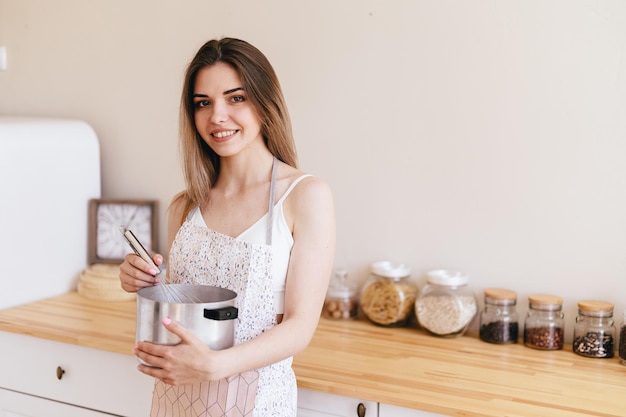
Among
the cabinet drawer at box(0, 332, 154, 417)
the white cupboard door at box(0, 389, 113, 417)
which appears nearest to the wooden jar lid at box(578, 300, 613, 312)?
the cabinet drawer at box(0, 332, 154, 417)

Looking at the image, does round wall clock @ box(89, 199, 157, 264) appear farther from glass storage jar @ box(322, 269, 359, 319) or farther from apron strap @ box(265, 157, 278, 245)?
apron strap @ box(265, 157, 278, 245)

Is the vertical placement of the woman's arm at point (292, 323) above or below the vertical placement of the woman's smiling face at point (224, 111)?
below

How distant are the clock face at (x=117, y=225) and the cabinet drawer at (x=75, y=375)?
48 centimetres

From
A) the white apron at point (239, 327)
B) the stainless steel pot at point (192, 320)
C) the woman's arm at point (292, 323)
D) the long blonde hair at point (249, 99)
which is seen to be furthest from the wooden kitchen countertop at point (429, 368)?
the long blonde hair at point (249, 99)

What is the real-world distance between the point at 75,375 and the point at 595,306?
4.21 ft

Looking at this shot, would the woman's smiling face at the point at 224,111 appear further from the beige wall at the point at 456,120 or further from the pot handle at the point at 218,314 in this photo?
the beige wall at the point at 456,120

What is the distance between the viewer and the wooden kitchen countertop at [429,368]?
1.56 meters

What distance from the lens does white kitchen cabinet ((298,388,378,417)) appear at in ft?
5.41

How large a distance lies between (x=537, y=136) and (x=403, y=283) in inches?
19.8

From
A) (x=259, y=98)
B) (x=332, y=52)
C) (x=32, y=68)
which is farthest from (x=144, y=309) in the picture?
(x=32, y=68)

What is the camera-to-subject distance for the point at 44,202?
241cm

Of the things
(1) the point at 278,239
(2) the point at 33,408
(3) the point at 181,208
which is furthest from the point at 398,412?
(2) the point at 33,408

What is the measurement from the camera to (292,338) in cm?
148

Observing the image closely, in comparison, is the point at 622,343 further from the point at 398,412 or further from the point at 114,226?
the point at 114,226
